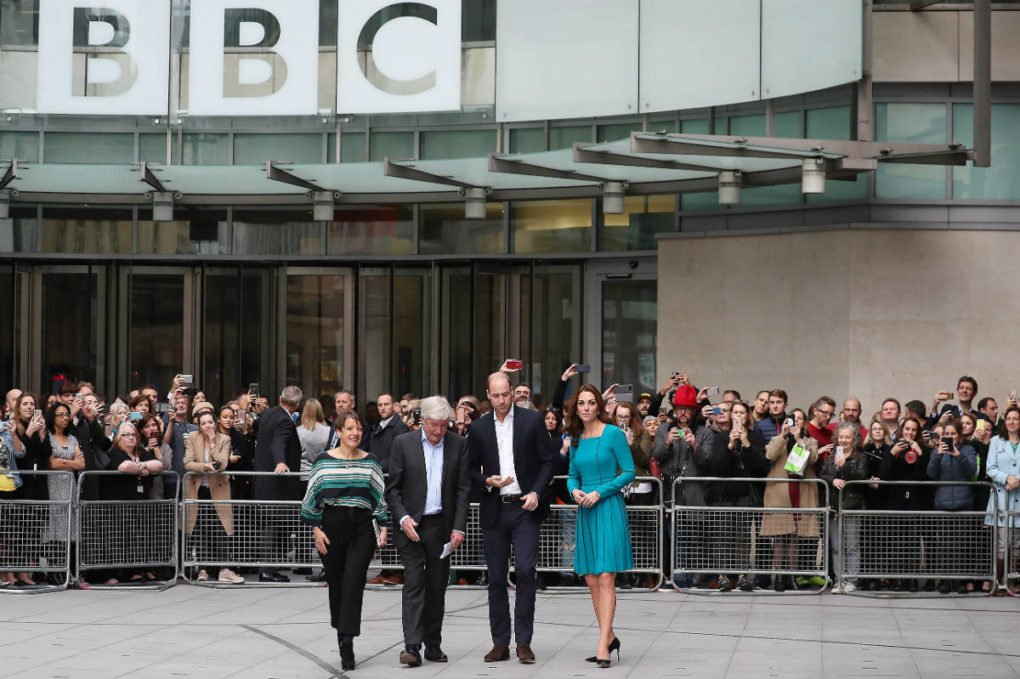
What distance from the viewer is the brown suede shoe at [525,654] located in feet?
38.1

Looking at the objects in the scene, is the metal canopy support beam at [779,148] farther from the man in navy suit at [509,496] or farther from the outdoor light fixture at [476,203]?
the man in navy suit at [509,496]

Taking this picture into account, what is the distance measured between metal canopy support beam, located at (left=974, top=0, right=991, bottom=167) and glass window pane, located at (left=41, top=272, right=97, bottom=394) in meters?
14.1

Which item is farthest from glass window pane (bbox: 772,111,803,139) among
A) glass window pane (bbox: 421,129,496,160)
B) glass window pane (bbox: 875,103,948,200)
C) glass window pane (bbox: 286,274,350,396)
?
glass window pane (bbox: 286,274,350,396)

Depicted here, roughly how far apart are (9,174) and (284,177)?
352cm

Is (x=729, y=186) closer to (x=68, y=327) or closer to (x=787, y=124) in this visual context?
(x=787, y=124)

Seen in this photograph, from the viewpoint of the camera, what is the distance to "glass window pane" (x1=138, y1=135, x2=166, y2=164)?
80.6 ft

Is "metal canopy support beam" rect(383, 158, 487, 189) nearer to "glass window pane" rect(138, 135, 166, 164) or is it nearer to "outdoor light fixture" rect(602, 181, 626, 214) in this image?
"outdoor light fixture" rect(602, 181, 626, 214)

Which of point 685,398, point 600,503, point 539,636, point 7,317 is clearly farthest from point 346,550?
point 7,317

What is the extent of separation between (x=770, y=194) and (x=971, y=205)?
8.81 ft

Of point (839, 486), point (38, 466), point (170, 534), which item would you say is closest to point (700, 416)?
point (839, 486)

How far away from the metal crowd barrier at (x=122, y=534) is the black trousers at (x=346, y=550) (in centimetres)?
A: 523

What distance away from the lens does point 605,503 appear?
11.7 metres

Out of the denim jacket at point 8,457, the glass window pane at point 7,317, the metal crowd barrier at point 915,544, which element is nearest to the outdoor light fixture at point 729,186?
the metal crowd barrier at point 915,544

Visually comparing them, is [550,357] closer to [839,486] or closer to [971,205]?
[971,205]
